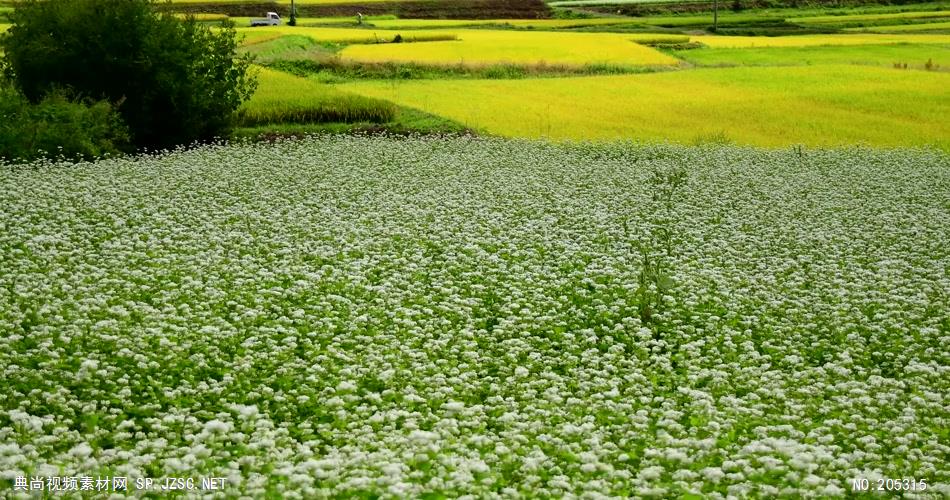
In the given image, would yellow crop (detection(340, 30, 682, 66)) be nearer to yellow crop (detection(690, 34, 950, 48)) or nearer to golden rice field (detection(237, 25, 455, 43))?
golden rice field (detection(237, 25, 455, 43))

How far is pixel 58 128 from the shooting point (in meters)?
22.4

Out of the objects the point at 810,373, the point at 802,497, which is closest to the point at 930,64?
the point at 810,373

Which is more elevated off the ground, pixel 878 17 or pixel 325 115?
pixel 878 17

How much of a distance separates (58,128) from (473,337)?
50.9ft

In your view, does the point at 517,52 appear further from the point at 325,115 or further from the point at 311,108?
the point at 311,108

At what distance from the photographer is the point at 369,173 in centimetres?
2027

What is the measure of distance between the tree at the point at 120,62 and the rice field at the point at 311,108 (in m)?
2.65

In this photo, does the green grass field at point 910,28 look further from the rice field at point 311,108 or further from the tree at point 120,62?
the tree at point 120,62

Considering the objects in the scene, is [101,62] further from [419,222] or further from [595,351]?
[595,351]

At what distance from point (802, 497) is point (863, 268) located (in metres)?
7.49

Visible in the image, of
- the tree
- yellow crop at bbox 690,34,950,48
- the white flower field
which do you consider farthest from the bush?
yellow crop at bbox 690,34,950,48

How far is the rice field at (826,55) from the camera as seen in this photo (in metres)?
47.5

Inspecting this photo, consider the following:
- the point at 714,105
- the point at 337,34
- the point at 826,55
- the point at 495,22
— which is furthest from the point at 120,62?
the point at 495,22

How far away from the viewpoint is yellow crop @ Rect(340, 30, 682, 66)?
4509 centimetres
